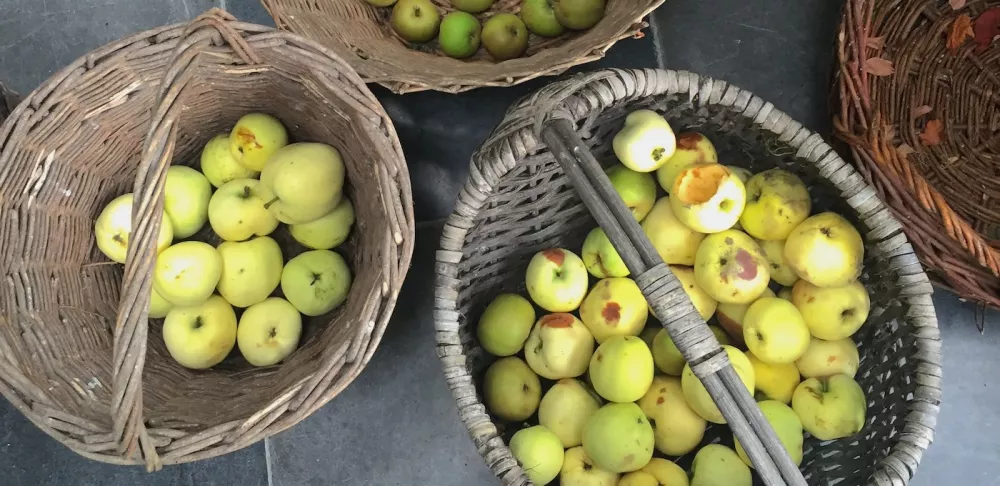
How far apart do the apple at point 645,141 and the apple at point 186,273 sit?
480 millimetres

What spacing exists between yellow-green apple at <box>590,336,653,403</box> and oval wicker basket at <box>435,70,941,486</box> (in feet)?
0.41

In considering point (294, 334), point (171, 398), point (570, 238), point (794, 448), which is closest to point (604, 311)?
point (570, 238)

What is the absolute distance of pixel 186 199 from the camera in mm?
785

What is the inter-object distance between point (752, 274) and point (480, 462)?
1.52 ft

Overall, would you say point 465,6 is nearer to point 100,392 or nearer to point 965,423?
point 100,392

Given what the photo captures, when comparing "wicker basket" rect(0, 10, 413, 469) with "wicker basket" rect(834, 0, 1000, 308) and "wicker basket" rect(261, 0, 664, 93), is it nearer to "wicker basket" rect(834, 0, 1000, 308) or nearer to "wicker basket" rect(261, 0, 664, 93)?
"wicker basket" rect(261, 0, 664, 93)

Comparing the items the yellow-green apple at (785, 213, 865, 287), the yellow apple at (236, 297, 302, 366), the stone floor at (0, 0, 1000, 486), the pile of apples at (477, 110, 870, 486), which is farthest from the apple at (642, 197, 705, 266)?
the yellow apple at (236, 297, 302, 366)

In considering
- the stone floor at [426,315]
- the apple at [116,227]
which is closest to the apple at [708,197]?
the stone floor at [426,315]

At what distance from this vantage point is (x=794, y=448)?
67 centimetres

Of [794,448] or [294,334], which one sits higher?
[294,334]

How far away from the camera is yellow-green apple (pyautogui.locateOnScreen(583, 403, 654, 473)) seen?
65 centimetres

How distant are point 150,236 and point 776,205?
613mm

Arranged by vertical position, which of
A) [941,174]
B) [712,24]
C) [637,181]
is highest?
[712,24]

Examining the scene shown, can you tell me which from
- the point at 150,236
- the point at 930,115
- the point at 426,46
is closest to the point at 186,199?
the point at 150,236
